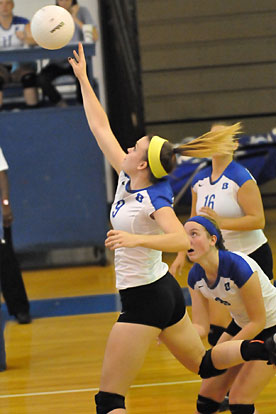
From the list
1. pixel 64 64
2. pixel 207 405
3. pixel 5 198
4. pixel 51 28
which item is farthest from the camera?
pixel 64 64

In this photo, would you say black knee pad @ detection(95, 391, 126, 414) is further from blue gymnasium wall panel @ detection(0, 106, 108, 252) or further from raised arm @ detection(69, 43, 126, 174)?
blue gymnasium wall panel @ detection(0, 106, 108, 252)

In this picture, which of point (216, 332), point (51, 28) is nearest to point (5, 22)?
point (51, 28)

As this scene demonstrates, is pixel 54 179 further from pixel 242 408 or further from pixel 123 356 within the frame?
pixel 123 356

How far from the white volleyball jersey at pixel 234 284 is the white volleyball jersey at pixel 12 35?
17.2 feet

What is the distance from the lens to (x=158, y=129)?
37.6ft

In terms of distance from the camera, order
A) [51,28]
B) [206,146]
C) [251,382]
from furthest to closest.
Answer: [51,28], [251,382], [206,146]

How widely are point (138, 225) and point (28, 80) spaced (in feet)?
17.4

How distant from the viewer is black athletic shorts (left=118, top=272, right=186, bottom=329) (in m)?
3.49

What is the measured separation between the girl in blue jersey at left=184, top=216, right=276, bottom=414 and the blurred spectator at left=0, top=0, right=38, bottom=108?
16.5ft

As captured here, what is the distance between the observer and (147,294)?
352 centimetres

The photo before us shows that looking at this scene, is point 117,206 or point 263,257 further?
point 263,257

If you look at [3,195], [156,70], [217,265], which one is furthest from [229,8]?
[217,265]

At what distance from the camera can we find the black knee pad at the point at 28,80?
8406mm

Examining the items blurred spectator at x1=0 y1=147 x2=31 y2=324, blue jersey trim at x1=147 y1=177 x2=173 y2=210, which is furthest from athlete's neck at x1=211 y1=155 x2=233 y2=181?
blurred spectator at x1=0 y1=147 x2=31 y2=324
